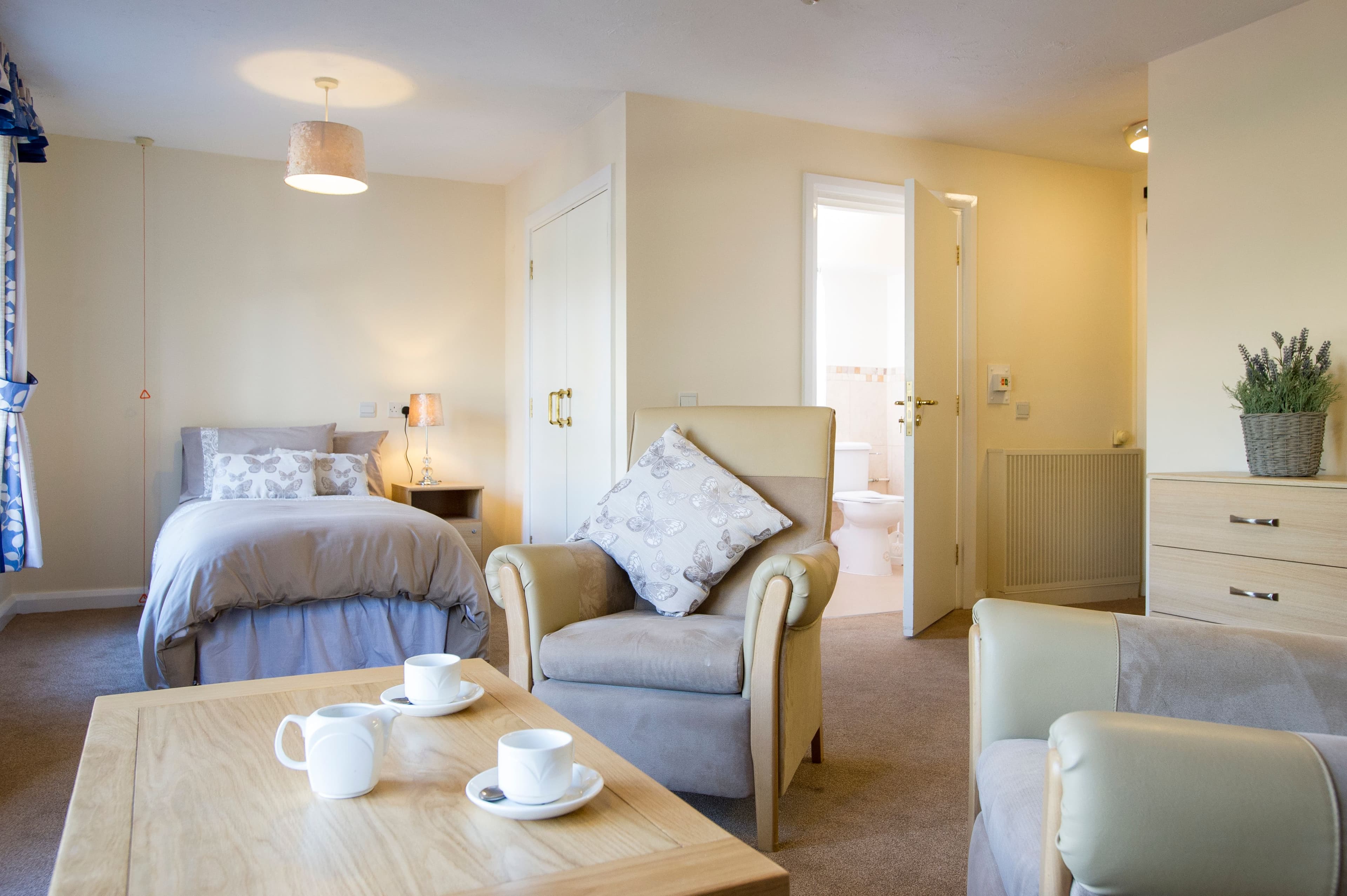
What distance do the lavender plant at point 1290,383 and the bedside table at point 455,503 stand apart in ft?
12.2

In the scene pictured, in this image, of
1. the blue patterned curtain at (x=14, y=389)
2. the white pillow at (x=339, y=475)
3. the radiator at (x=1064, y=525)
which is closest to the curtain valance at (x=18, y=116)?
the blue patterned curtain at (x=14, y=389)

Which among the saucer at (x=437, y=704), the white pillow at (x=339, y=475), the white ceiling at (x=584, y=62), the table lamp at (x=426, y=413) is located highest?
the white ceiling at (x=584, y=62)

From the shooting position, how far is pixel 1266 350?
317 cm

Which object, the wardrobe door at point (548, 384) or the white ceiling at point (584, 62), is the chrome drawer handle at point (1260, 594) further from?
the wardrobe door at point (548, 384)

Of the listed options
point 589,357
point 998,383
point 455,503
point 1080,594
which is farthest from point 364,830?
point 1080,594

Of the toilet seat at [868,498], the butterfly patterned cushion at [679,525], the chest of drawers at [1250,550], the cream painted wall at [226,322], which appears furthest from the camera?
the toilet seat at [868,498]

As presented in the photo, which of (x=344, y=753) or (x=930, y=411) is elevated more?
(x=930, y=411)

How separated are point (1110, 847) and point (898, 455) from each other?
668 centimetres

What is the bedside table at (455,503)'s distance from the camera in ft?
17.2

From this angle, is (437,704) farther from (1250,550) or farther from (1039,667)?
(1250,550)

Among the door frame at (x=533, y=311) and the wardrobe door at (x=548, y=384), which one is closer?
the door frame at (x=533, y=311)

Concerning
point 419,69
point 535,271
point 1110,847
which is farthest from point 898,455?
point 1110,847

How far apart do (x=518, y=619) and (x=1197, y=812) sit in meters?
1.72

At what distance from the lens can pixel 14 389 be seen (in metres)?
3.58
